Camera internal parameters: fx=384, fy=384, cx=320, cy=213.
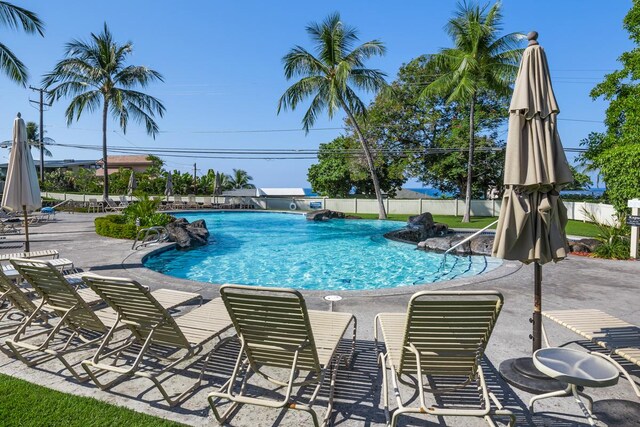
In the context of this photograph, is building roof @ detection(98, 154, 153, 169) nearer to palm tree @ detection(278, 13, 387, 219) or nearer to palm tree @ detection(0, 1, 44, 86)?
palm tree @ detection(278, 13, 387, 219)

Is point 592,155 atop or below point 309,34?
below

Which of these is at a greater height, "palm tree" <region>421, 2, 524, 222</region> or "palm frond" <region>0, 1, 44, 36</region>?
"palm tree" <region>421, 2, 524, 222</region>

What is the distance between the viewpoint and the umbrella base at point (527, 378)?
319 cm

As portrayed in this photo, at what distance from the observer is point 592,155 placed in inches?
840

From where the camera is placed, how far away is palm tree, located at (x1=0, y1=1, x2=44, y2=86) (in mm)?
11227

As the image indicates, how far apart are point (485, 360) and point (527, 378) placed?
456 mm

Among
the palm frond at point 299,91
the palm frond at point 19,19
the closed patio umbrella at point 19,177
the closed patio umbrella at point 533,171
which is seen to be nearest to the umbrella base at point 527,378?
the closed patio umbrella at point 533,171

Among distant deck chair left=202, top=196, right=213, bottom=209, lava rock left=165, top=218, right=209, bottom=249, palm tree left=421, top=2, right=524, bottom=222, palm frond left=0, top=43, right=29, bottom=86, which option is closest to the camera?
palm frond left=0, top=43, right=29, bottom=86

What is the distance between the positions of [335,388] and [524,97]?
2922mm

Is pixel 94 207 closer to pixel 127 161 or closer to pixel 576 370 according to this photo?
pixel 576 370

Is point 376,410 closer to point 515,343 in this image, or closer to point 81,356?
point 515,343

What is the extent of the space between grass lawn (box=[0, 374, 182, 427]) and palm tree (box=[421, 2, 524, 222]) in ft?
64.3

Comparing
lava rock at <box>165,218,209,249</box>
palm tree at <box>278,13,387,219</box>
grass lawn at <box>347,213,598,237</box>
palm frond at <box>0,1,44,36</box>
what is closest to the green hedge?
lava rock at <box>165,218,209,249</box>

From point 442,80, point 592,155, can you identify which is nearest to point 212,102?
point 442,80
